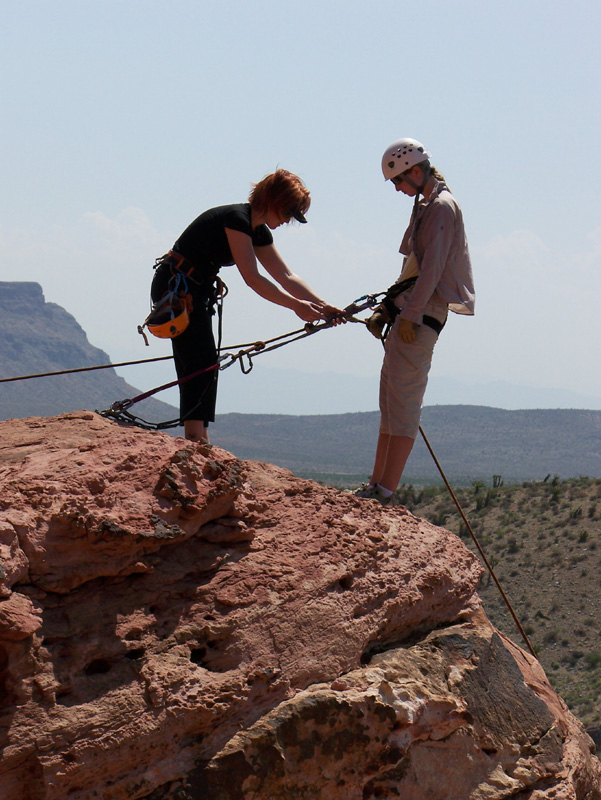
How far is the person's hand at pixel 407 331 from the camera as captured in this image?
5727 mm

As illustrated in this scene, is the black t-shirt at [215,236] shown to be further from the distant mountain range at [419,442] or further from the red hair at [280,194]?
the distant mountain range at [419,442]

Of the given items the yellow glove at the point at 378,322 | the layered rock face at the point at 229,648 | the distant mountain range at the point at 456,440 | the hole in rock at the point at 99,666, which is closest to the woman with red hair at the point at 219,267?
the yellow glove at the point at 378,322

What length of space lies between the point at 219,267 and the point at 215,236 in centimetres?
29

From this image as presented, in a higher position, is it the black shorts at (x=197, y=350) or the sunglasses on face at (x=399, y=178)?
Answer: the sunglasses on face at (x=399, y=178)

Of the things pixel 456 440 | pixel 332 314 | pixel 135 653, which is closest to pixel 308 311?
pixel 332 314

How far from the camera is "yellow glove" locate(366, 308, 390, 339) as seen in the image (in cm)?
604

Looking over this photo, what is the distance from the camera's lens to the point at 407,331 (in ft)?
18.8

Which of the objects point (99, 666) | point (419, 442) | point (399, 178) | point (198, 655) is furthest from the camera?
point (419, 442)

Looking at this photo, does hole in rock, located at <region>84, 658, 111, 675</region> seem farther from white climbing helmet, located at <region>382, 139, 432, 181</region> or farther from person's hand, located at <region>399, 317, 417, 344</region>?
white climbing helmet, located at <region>382, 139, 432, 181</region>

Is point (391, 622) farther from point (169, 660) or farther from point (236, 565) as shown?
point (169, 660)

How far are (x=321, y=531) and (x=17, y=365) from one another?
415ft

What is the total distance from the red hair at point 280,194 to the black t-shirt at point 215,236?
0.35 ft

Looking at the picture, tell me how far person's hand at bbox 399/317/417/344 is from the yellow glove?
0.29 m

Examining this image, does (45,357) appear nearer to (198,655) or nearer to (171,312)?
(171,312)
